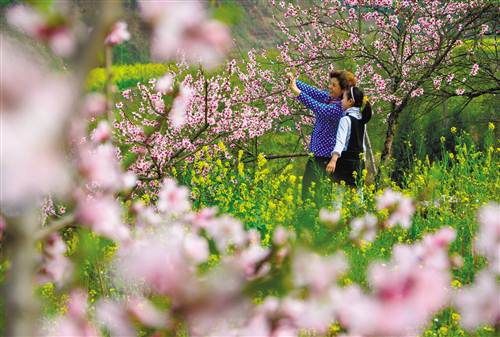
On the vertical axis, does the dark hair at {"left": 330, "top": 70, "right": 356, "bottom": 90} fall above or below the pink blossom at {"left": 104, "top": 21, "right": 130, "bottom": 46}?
above

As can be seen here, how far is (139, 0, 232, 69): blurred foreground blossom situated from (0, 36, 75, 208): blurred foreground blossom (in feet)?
0.64

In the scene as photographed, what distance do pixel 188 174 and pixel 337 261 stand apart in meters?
5.05

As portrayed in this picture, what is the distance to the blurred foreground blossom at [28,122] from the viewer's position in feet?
1.87

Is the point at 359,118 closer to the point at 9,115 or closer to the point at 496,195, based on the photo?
the point at 496,195

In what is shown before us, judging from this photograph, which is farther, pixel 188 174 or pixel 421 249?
pixel 188 174

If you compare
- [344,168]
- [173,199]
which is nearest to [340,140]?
[344,168]

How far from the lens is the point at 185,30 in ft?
2.58

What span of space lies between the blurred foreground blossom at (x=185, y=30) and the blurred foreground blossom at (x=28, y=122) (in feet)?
0.64

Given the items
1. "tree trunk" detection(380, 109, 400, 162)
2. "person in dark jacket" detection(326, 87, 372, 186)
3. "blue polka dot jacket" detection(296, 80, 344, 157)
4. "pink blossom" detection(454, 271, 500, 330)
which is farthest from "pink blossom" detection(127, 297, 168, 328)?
"tree trunk" detection(380, 109, 400, 162)

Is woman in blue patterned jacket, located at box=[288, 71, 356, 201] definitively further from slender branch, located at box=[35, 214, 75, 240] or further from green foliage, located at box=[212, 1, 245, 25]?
green foliage, located at box=[212, 1, 245, 25]

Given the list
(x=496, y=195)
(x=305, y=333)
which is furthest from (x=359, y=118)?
(x=305, y=333)

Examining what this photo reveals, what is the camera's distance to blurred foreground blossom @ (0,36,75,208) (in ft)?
1.87

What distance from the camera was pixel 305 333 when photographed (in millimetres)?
2355

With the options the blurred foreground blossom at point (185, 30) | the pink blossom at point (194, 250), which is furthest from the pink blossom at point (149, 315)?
the blurred foreground blossom at point (185, 30)
